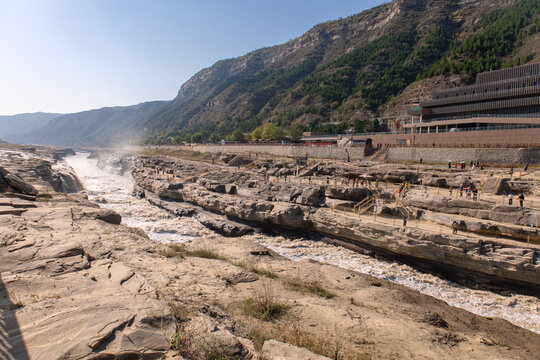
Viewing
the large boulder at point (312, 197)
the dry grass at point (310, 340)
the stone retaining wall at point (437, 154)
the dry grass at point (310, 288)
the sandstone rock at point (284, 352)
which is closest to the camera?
the sandstone rock at point (284, 352)

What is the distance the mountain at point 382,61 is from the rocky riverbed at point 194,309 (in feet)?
204

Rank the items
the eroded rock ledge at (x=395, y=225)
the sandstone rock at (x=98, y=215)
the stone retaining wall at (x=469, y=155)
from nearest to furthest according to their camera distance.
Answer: the eroded rock ledge at (x=395, y=225), the sandstone rock at (x=98, y=215), the stone retaining wall at (x=469, y=155)

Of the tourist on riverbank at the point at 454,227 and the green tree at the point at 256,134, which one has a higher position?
the green tree at the point at 256,134

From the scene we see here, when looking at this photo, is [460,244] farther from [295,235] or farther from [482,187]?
[482,187]

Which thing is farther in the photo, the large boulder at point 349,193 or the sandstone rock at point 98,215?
the large boulder at point 349,193

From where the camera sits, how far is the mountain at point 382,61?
6994cm

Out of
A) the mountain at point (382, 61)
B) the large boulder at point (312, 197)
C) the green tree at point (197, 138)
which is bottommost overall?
the large boulder at point (312, 197)

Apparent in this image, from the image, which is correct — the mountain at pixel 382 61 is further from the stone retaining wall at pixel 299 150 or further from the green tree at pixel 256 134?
the stone retaining wall at pixel 299 150

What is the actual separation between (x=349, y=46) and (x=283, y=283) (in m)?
149

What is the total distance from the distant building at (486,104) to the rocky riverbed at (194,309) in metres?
36.7

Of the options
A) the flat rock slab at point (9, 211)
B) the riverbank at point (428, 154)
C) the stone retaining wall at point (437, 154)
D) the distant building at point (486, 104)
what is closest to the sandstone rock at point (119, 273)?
the flat rock slab at point (9, 211)

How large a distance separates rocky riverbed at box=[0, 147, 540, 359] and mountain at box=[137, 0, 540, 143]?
62.2 metres

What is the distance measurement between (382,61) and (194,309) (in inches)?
4464

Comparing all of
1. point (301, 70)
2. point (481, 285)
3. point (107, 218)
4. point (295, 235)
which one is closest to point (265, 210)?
point (295, 235)
